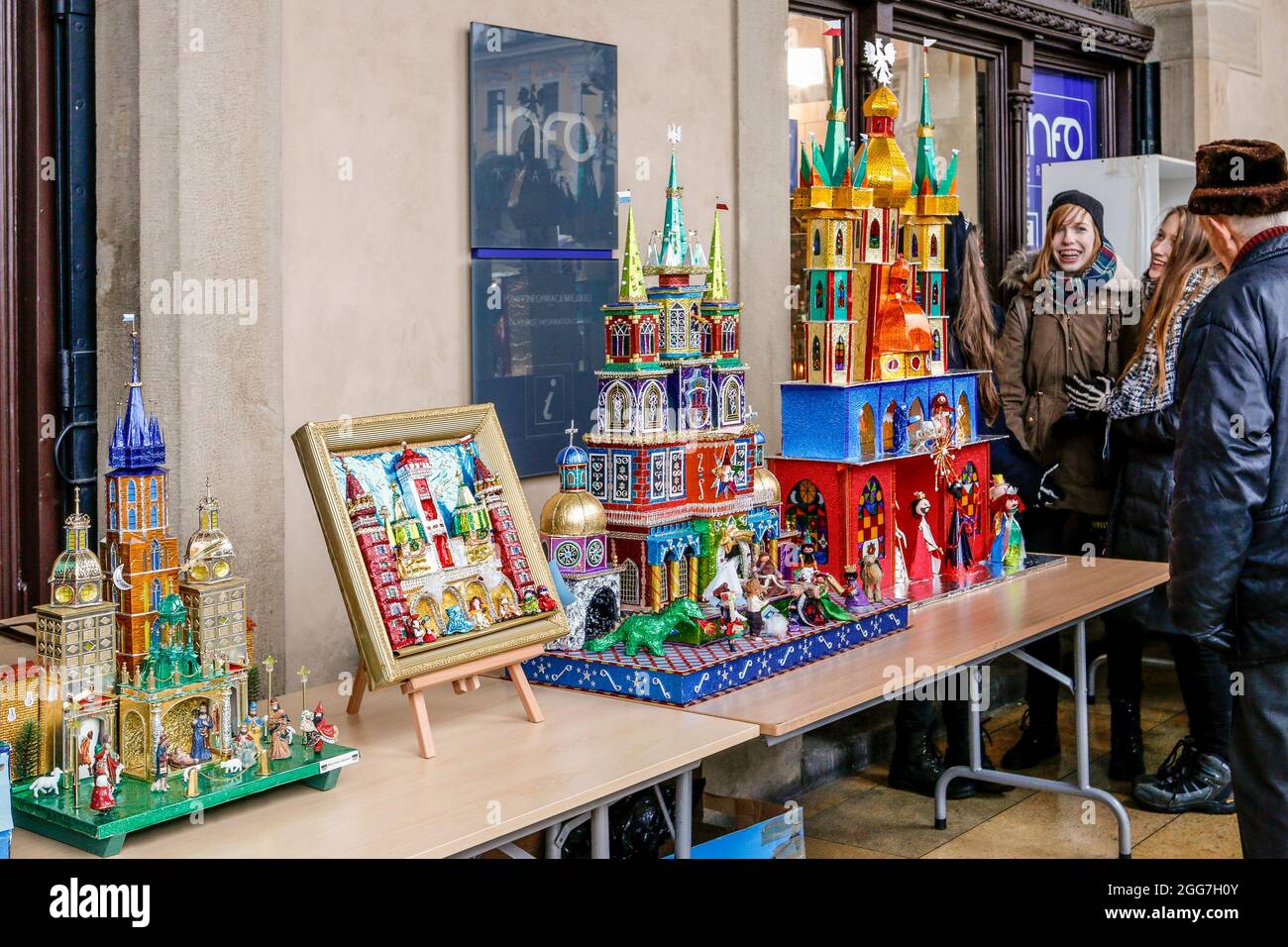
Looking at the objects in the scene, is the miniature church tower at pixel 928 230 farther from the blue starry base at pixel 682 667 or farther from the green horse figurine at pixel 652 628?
the green horse figurine at pixel 652 628

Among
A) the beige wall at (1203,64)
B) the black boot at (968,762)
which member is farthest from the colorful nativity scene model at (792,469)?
the beige wall at (1203,64)

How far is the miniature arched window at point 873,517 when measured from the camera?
14.0ft

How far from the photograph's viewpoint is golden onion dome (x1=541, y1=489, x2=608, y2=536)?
3.36 metres

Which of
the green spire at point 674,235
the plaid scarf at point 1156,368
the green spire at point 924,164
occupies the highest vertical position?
the green spire at point 924,164

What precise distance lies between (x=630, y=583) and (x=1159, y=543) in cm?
255

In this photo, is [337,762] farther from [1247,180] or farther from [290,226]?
[1247,180]

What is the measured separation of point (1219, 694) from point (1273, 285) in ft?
8.01

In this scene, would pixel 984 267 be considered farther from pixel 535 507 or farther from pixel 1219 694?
pixel 535 507

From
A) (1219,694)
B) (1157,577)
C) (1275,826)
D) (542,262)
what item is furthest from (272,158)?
(1219,694)

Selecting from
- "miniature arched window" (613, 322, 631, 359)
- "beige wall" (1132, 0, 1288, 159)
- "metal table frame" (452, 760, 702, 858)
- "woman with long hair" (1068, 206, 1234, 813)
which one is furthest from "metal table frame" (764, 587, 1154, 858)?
"beige wall" (1132, 0, 1288, 159)

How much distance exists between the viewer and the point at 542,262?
3979mm

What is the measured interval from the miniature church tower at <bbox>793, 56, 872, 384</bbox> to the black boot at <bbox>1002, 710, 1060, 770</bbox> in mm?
1983

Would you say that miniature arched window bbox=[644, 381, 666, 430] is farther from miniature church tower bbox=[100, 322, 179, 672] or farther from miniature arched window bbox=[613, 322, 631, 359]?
miniature church tower bbox=[100, 322, 179, 672]

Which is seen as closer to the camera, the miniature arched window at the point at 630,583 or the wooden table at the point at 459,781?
the wooden table at the point at 459,781
